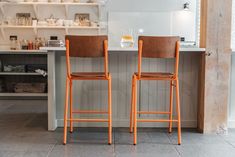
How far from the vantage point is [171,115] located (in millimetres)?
3641

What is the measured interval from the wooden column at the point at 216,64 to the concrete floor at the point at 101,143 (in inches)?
8.4

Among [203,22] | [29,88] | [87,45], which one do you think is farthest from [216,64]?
[29,88]

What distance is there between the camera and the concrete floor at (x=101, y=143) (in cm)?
291

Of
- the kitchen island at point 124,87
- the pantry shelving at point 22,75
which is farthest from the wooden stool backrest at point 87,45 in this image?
the pantry shelving at point 22,75

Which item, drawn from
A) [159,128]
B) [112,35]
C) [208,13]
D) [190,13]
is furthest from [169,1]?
[159,128]

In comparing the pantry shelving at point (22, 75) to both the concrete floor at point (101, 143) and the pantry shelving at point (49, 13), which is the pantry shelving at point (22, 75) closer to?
the pantry shelving at point (49, 13)

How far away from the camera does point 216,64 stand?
3.59 meters

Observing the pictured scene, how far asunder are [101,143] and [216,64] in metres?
1.58

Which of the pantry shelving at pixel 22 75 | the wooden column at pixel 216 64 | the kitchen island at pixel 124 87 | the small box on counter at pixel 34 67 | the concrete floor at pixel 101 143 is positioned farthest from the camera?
the small box on counter at pixel 34 67

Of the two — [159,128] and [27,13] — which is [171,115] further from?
[27,13]

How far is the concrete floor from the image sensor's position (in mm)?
2908

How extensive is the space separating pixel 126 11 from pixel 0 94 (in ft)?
9.64

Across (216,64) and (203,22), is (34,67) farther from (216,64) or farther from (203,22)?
(216,64)

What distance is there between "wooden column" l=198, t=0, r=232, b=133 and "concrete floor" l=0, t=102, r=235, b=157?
212 mm
